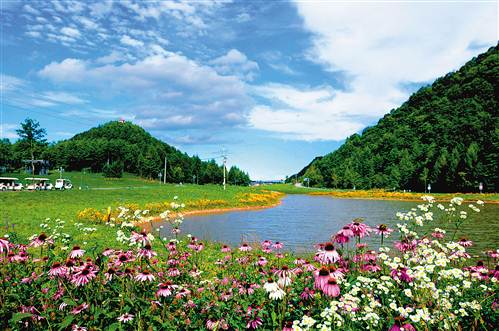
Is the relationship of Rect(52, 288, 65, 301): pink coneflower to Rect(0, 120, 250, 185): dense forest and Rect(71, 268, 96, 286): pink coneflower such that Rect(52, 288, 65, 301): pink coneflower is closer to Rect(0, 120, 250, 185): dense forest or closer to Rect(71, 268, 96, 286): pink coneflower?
Rect(71, 268, 96, 286): pink coneflower

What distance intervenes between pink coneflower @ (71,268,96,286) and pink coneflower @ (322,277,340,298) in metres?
2.76

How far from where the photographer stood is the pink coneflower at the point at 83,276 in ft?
13.7

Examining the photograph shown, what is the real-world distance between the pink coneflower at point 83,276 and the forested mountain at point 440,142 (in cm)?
8878

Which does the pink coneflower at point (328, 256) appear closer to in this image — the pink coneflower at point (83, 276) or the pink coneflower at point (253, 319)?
the pink coneflower at point (253, 319)

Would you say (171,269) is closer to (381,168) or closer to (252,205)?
(252,205)

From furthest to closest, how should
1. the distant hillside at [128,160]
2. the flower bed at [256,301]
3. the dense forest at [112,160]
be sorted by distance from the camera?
1. the distant hillside at [128,160]
2. the dense forest at [112,160]
3. the flower bed at [256,301]

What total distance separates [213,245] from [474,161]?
81.6 metres

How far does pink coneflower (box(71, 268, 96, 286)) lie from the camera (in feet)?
13.7

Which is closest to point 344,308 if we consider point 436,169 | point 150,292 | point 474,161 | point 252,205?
point 150,292

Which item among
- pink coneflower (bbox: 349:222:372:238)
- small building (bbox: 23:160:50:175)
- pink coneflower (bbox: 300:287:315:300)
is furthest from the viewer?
small building (bbox: 23:160:50:175)

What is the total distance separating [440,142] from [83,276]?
121 m

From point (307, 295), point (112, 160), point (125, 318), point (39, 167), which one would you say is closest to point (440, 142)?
point (112, 160)

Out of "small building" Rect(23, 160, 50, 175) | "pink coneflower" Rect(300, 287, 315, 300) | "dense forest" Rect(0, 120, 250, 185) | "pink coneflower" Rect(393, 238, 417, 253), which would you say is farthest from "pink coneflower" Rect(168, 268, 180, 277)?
"small building" Rect(23, 160, 50, 175)

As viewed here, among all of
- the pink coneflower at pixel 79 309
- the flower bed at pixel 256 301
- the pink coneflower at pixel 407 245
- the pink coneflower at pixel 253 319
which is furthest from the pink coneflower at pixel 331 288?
the pink coneflower at pixel 79 309
